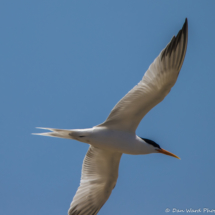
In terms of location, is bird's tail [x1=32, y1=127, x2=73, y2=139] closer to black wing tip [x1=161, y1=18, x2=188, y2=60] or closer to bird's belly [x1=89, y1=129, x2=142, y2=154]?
bird's belly [x1=89, y1=129, x2=142, y2=154]

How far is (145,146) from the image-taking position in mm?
7062

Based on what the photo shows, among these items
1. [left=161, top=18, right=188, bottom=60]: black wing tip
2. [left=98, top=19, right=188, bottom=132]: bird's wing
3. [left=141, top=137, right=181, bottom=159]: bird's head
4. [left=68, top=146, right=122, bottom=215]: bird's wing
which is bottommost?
[left=68, top=146, right=122, bottom=215]: bird's wing

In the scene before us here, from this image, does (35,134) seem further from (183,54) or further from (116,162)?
(183,54)

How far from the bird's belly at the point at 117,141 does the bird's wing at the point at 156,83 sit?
1.10 feet

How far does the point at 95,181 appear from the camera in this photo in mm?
7973

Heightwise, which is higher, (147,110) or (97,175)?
(147,110)

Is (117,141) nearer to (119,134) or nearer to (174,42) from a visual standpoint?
(119,134)

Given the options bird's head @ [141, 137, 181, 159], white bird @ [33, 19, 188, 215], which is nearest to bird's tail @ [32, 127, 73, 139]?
white bird @ [33, 19, 188, 215]

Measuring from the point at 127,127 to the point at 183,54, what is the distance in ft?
6.15

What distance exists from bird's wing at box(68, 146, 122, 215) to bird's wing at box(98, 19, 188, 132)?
127cm

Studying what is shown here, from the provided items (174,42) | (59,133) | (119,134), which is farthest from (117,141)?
(174,42)

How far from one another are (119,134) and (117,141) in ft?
0.49

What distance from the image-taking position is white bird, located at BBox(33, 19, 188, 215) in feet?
21.0

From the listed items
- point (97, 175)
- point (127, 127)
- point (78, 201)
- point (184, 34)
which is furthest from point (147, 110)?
point (78, 201)
